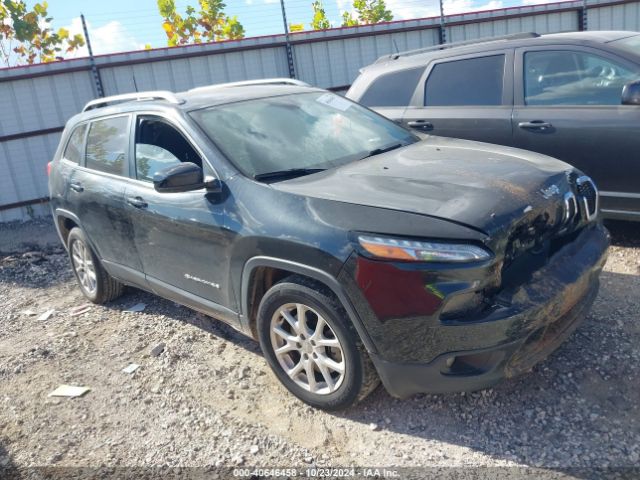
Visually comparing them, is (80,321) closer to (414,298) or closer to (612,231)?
(414,298)

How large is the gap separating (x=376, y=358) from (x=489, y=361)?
52cm

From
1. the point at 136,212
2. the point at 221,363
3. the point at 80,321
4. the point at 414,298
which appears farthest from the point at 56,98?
the point at 414,298

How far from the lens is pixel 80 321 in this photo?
504 centimetres

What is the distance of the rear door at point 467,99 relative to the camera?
17.2 feet

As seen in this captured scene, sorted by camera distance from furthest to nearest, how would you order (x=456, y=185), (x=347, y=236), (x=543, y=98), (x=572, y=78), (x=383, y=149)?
(x=543, y=98) < (x=572, y=78) < (x=383, y=149) < (x=456, y=185) < (x=347, y=236)

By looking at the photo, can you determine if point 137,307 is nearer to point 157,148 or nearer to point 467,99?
point 157,148

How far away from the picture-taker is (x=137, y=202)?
13.2ft

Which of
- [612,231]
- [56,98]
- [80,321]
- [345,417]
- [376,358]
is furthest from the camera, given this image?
[56,98]

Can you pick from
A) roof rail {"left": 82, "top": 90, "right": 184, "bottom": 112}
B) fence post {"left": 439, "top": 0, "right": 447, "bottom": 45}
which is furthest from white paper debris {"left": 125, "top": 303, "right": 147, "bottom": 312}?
fence post {"left": 439, "top": 0, "right": 447, "bottom": 45}

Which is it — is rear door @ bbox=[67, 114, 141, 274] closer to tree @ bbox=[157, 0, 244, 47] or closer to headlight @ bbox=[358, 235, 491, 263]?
headlight @ bbox=[358, 235, 491, 263]

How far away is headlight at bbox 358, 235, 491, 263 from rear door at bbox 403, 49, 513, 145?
2.84m

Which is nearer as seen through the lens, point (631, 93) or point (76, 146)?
point (631, 93)

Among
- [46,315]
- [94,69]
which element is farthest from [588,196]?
[94,69]

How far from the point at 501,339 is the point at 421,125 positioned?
11.1 feet
